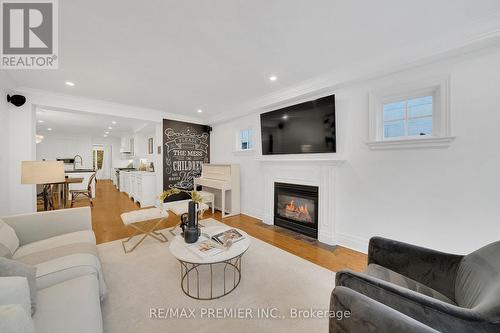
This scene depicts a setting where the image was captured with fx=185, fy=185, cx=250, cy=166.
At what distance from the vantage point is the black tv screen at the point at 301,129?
291 cm

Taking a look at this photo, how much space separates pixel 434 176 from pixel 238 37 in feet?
8.90

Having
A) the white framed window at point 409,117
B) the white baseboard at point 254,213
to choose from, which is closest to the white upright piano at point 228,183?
the white baseboard at point 254,213

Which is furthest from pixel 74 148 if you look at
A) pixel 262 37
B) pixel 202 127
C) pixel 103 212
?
pixel 262 37

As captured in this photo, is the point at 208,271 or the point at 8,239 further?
the point at 208,271

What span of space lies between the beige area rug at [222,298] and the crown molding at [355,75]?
2.56 meters

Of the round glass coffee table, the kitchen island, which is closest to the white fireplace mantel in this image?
the round glass coffee table

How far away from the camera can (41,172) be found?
7.54 ft

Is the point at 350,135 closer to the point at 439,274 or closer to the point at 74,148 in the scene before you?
the point at 439,274

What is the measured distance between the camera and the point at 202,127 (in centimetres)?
559

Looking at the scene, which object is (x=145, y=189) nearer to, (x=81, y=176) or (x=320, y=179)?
(x=81, y=176)

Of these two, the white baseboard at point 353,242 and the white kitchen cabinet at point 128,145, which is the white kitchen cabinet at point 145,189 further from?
the white baseboard at point 353,242

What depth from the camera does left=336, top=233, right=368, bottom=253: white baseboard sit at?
8.77 ft

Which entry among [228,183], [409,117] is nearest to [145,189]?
[228,183]

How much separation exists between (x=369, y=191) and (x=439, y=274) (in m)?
1.39
